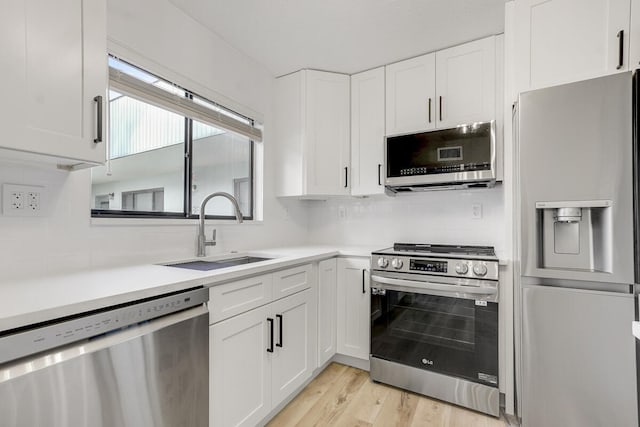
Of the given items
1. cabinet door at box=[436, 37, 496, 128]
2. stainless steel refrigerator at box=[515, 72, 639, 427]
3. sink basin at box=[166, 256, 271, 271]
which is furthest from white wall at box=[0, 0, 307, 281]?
stainless steel refrigerator at box=[515, 72, 639, 427]

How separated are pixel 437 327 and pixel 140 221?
6.14 ft

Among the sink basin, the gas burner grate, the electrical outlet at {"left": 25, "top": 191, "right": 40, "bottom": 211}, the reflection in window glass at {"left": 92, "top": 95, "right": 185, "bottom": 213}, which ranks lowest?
the sink basin

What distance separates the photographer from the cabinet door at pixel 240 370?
4.34 feet

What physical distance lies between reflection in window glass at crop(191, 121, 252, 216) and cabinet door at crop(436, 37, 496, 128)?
5.16ft

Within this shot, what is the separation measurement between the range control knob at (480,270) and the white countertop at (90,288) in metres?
1.24

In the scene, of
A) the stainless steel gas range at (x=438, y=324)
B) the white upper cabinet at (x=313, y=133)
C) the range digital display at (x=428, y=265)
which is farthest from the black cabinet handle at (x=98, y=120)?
the range digital display at (x=428, y=265)

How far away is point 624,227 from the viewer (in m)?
1.27

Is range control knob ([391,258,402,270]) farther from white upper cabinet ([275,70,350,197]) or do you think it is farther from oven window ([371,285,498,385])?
white upper cabinet ([275,70,350,197])

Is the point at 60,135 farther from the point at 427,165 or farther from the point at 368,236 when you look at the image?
the point at 368,236

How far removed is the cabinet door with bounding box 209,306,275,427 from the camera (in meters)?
1.32

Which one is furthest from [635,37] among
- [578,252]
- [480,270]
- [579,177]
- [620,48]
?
[480,270]

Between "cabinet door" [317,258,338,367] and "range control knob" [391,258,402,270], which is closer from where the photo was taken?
"range control knob" [391,258,402,270]

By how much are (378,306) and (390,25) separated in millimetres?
1907

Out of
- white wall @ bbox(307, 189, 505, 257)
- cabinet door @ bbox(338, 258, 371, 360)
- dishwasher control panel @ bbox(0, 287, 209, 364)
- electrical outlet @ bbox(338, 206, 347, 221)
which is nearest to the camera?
dishwasher control panel @ bbox(0, 287, 209, 364)
